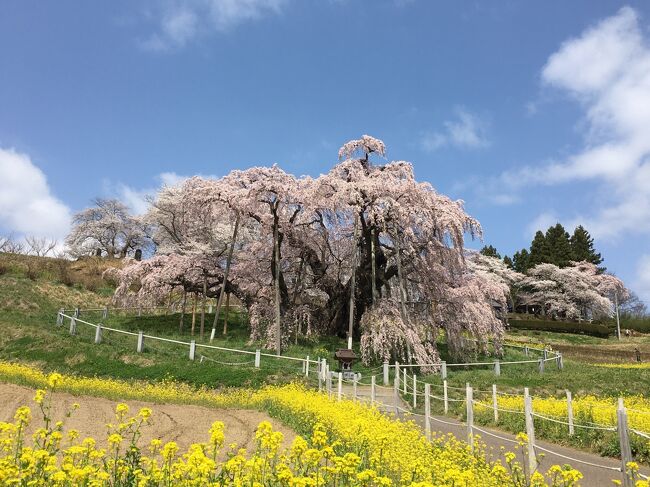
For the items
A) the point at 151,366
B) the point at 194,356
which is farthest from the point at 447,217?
the point at 151,366

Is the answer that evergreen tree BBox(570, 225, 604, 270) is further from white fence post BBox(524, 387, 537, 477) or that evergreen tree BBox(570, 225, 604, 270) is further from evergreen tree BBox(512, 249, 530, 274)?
white fence post BBox(524, 387, 537, 477)

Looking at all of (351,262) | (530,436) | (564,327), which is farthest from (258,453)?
(564,327)

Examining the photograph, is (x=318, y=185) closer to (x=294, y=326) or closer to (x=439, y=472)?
(x=294, y=326)

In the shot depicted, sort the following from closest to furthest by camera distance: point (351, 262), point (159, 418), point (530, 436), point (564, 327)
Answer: point (530, 436) < point (159, 418) < point (351, 262) < point (564, 327)

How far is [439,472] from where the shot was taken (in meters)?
5.45

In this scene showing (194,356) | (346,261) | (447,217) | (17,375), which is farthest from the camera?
(346,261)

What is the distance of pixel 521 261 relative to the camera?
233ft

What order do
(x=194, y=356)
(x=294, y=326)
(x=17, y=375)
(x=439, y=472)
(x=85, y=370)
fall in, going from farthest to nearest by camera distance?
1. (x=294, y=326)
2. (x=194, y=356)
3. (x=85, y=370)
4. (x=17, y=375)
5. (x=439, y=472)

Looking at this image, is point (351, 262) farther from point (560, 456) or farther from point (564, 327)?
point (564, 327)

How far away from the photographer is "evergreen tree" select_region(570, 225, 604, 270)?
68312 mm

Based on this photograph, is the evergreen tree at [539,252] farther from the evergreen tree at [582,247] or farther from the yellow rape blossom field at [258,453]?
the yellow rape blossom field at [258,453]

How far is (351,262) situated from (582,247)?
5448cm

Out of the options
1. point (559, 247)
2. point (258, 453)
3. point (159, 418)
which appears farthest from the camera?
point (559, 247)

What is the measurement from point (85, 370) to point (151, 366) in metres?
2.53
